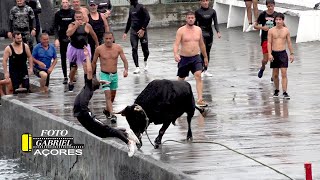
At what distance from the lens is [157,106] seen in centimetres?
1525

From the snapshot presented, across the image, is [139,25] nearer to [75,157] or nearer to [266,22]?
[266,22]

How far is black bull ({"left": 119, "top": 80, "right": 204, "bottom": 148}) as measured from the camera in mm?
15156

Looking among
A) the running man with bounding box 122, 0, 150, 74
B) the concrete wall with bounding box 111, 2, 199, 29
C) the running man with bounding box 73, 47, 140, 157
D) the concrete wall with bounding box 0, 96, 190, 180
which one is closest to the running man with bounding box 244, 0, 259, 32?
the concrete wall with bounding box 111, 2, 199, 29

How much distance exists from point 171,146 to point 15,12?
10.7 meters

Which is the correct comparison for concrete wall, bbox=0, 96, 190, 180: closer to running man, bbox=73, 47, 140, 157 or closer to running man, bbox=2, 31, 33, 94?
running man, bbox=73, 47, 140, 157

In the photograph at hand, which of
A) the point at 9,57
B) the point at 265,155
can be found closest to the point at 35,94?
the point at 9,57

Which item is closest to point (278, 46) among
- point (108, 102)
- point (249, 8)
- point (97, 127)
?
point (108, 102)

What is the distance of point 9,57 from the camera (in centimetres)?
2284

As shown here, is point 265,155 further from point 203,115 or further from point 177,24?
point 177,24

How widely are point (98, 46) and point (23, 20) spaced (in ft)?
20.6

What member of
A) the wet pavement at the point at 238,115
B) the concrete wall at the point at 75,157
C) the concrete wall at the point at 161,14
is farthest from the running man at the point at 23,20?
the concrete wall at the point at 161,14

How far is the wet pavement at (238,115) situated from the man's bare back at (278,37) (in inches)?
38.0

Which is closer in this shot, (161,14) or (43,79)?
(43,79)

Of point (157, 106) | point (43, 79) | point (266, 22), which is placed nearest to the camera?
point (157, 106)
